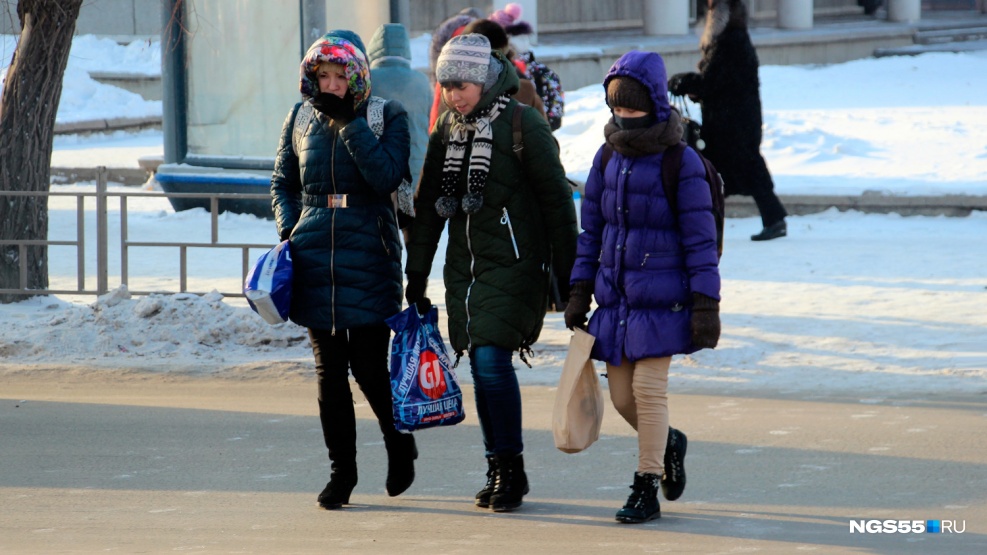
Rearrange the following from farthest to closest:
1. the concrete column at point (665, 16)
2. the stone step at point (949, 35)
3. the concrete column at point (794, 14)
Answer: the concrete column at point (794, 14)
the stone step at point (949, 35)
the concrete column at point (665, 16)

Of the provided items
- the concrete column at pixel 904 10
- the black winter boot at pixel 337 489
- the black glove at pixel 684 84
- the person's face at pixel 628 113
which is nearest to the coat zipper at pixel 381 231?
the black winter boot at pixel 337 489

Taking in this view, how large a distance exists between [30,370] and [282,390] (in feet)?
4.96

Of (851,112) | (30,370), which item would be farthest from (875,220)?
(30,370)

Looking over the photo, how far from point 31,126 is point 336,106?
5.37 meters

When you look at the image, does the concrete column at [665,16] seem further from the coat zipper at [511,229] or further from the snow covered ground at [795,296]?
the coat zipper at [511,229]

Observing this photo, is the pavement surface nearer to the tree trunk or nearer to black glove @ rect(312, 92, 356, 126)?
black glove @ rect(312, 92, 356, 126)

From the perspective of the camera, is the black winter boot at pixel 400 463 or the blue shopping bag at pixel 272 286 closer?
the blue shopping bag at pixel 272 286

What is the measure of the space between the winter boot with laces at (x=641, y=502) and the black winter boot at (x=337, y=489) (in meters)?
0.99

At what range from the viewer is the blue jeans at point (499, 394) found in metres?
4.93

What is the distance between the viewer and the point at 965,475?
541 centimetres

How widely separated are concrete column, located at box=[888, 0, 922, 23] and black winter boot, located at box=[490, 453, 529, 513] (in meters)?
26.4

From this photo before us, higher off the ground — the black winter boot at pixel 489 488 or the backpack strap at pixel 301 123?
the backpack strap at pixel 301 123

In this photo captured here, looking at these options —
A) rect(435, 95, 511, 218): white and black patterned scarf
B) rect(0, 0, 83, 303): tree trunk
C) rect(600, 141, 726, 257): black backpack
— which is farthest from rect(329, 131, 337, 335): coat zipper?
rect(0, 0, 83, 303): tree trunk

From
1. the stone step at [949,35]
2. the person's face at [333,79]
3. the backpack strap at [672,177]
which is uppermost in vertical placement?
the stone step at [949,35]
